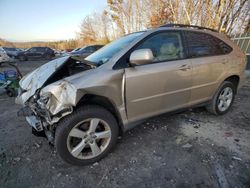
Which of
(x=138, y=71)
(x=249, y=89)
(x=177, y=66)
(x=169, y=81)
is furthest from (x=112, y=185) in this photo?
(x=249, y=89)

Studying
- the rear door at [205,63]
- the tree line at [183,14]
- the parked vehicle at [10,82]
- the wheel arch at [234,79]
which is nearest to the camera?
the rear door at [205,63]

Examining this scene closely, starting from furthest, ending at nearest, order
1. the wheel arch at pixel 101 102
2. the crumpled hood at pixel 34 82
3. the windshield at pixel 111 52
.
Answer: the windshield at pixel 111 52 → the crumpled hood at pixel 34 82 → the wheel arch at pixel 101 102

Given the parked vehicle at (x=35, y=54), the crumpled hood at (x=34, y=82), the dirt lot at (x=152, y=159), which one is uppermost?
the crumpled hood at (x=34, y=82)

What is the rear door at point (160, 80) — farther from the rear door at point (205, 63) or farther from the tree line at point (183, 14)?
the tree line at point (183, 14)

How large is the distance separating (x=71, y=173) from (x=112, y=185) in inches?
21.8

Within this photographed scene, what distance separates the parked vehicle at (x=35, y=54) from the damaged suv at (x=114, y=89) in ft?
67.9

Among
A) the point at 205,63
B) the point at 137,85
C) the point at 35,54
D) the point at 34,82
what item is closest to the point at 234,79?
the point at 205,63

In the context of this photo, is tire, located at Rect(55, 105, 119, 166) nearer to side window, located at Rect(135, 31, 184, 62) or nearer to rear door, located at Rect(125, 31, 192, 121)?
rear door, located at Rect(125, 31, 192, 121)

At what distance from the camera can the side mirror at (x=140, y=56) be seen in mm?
2270

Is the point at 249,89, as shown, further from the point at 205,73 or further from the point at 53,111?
the point at 53,111

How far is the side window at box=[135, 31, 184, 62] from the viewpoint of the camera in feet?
8.56

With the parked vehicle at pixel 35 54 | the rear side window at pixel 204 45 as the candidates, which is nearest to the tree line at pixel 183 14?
the rear side window at pixel 204 45

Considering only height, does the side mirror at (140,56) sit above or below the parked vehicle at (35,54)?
above

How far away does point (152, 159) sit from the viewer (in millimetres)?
2457
